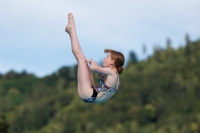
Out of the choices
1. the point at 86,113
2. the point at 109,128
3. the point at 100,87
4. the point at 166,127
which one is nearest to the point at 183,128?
the point at 166,127

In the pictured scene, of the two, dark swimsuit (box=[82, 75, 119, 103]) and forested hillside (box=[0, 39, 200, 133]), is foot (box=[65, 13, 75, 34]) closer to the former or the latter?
dark swimsuit (box=[82, 75, 119, 103])

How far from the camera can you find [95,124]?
587 ft

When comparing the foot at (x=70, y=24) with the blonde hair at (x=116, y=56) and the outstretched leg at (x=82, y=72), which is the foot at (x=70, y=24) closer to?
the outstretched leg at (x=82, y=72)

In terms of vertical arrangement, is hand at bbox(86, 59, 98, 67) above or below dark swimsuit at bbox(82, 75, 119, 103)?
above

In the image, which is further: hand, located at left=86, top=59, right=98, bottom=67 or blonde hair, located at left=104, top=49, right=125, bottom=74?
blonde hair, located at left=104, top=49, right=125, bottom=74

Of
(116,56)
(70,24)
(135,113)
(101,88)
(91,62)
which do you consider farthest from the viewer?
(135,113)

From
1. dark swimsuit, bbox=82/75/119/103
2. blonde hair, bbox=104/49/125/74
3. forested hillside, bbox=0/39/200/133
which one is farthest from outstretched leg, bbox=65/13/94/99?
forested hillside, bbox=0/39/200/133

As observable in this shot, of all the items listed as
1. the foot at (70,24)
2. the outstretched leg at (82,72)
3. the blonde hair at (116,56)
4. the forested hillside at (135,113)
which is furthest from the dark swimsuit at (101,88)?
the forested hillside at (135,113)

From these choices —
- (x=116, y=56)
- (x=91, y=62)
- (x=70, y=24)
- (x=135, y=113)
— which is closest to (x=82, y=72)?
(x=91, y=62)

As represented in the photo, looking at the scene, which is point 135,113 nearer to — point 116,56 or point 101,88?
point 101,88

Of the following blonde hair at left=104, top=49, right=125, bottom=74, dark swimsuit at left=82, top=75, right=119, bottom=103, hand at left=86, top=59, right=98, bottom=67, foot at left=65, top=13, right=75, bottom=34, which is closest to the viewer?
hand at left=86, top=59, right=98, bottom=67

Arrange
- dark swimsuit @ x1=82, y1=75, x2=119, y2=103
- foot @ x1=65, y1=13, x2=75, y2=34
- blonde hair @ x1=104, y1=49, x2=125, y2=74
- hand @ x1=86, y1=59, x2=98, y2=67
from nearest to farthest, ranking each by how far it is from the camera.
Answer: hand @ x1=86, y1=59, x2=98, y2=67 < blonde hair @ x1=104, y1=49, x2=125, y2=74 < dark swimsuit @ x1=82, y1=75, x2=119, y2=103 < foot @ x1=65, y1=13, x2=75, y2=34

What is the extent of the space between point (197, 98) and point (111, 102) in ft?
69.5

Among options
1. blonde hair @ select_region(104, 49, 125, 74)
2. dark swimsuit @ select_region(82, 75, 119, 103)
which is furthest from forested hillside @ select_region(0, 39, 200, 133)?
blonde hair @ select_region(104, 49, 125, 74)
